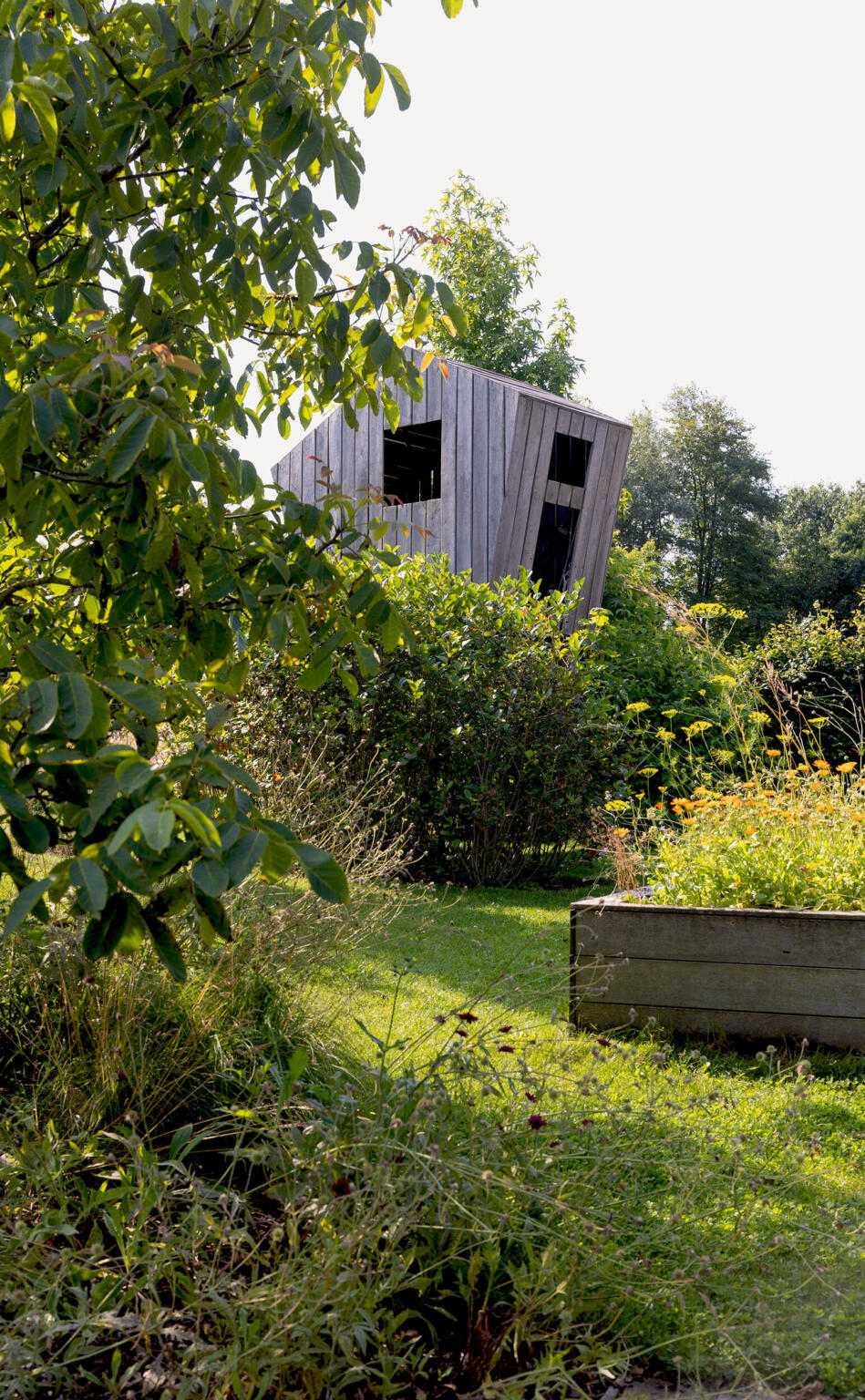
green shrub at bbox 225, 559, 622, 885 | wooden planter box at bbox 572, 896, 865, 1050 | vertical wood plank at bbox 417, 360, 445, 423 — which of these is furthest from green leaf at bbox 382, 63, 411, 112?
vertical wood plank at bbox 417, 360, 445, 423

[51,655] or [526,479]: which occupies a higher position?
[526,479]

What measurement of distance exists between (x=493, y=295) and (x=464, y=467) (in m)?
11.5

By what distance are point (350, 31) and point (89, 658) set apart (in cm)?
149

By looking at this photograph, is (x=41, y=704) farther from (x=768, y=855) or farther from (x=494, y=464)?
(x=494, y=464)

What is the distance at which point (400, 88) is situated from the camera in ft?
7.02

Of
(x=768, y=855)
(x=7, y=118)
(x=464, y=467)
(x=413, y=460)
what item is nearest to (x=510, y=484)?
(x=464, y=467)

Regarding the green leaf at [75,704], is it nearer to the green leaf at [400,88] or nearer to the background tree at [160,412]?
the background tree at [160,412]

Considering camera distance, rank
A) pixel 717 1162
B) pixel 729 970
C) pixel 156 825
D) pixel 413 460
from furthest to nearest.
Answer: pixel 413 460, pixel 729 970, pixel 717 1162, pixel 156 825

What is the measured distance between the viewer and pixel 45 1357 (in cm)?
185

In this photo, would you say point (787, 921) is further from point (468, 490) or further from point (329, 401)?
point (468, 490)

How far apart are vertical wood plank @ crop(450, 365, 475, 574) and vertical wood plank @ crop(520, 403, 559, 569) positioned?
631 millimetres

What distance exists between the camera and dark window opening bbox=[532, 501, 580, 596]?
490 inches

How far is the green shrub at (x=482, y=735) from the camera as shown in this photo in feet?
23.1

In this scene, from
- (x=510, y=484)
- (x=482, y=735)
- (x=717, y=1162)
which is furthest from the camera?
(x=510, y=484)
